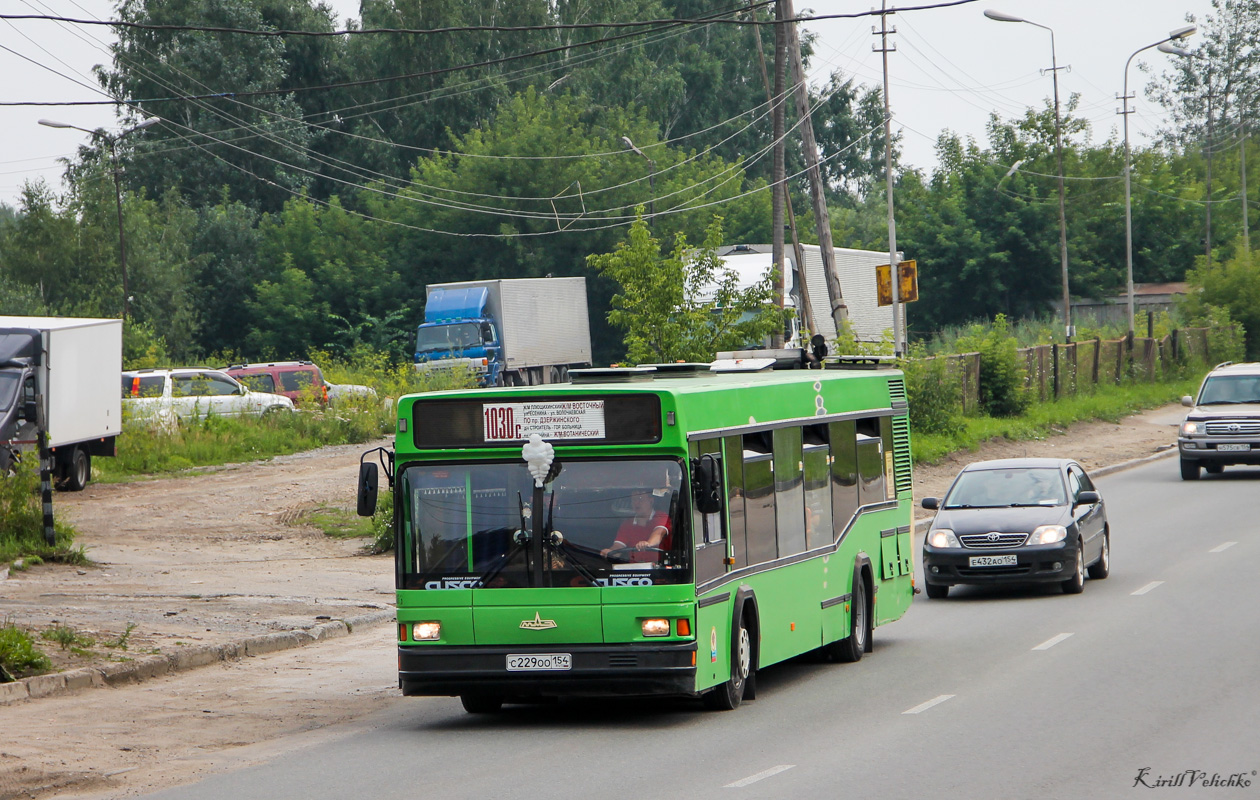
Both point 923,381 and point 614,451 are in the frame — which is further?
point 923,381

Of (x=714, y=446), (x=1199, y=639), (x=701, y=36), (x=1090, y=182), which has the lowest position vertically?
(x=1199, y=639)

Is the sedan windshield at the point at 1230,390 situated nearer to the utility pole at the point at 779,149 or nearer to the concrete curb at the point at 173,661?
the utility pole at the point at 779,149

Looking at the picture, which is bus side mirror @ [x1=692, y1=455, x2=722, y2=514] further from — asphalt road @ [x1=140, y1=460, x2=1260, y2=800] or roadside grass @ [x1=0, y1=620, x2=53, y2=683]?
roadside grass @ [x1=0, y1=620, x2=53, y2=683]

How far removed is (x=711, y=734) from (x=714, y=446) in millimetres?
2046

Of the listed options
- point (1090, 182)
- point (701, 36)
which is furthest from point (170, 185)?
point (1090, 182)

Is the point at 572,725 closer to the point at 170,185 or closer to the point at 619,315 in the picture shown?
the point at 619,315

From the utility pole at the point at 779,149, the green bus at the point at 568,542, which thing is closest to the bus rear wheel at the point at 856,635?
the green bus at the point at 568,542

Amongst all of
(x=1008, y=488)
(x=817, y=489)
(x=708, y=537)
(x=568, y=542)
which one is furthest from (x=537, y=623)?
(x=1008, y=488)

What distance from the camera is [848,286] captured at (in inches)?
1964

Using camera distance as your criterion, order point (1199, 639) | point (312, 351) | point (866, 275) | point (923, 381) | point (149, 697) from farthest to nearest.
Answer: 1. point (312, 351)
2. point (866, 275)
3. point (923, 381)
4. point (1199, 639)
5. point (149, 697)

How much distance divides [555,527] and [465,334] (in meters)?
41.8

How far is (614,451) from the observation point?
33.7 ft

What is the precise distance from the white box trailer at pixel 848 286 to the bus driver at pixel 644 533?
1306 inches

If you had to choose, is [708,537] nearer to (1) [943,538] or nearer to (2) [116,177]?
(1) [943,538]
